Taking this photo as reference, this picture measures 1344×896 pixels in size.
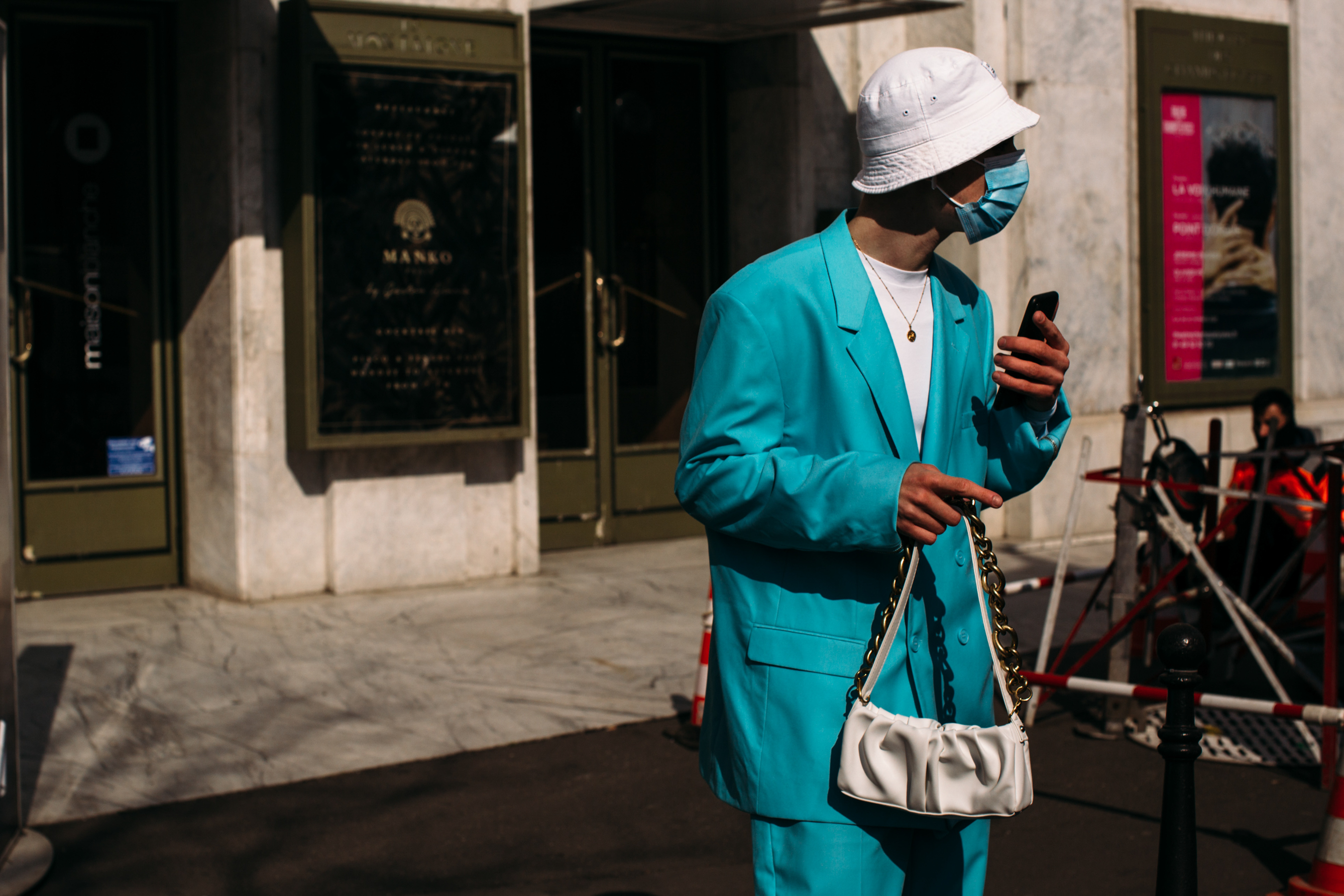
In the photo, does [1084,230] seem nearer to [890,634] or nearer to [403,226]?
[403,226]

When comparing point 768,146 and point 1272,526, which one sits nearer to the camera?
point 1272,526

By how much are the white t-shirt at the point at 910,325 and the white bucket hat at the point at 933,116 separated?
145 mm

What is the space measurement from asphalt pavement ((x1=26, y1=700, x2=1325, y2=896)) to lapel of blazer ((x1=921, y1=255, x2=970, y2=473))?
7.65ft

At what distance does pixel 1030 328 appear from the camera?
7.94 ft

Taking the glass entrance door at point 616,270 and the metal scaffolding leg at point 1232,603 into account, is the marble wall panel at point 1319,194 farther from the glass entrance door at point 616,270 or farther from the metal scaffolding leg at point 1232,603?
the metal scaffolding leg at point 1232,603

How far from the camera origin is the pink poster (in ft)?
37.8

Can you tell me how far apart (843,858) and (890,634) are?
1.18ft

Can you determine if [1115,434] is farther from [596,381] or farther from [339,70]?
[339,70]

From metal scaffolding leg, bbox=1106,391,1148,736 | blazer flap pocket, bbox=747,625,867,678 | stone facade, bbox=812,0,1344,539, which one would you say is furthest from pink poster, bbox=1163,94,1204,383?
blazer flap pocket, bbox=747,625,867,678

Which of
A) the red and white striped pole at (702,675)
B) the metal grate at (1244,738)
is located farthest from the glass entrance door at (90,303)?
the metal grate at (1244,738)

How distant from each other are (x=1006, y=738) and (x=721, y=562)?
51cm

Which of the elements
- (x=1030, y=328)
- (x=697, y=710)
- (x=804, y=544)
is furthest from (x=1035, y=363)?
(x=697, y=710)

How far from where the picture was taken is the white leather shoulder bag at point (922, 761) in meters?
2.22

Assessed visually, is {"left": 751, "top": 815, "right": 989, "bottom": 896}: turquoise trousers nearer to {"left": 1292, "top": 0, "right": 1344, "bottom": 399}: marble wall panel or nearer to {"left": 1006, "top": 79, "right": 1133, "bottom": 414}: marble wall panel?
{"left": 1006, "top": 79, "right": 1133, "bottom": 414}: marble wall panel
